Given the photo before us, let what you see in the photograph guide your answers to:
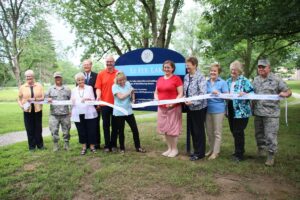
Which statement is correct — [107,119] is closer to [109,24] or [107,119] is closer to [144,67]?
[144,67]

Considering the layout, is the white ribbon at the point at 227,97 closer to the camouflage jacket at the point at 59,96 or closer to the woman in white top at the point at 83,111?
the woman in white top at the point at 83,111

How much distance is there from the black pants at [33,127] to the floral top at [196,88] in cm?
358

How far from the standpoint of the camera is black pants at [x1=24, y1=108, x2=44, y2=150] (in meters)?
6.96

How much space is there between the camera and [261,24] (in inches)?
373

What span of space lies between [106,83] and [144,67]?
975 mm

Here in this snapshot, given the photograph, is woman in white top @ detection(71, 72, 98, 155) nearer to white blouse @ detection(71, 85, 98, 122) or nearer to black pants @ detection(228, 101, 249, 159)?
white blouse @ detection(71, 85, 98, 122)

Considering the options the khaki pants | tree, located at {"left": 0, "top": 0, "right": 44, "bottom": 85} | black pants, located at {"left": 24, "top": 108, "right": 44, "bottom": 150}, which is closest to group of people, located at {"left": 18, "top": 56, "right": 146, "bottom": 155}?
black pants, located at {"left": 24, "top": 108, "right": 44, "bottom": 150}

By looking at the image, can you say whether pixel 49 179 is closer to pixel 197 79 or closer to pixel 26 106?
pixel 26 106

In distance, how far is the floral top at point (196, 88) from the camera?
5754mm

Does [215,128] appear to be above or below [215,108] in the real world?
below

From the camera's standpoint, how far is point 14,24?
26.9 m

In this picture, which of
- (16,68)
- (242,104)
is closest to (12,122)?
(242,104)

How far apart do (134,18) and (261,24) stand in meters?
13.5

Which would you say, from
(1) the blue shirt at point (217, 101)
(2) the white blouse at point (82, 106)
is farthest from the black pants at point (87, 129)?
(1) the blue shirt at point (217, 101)
